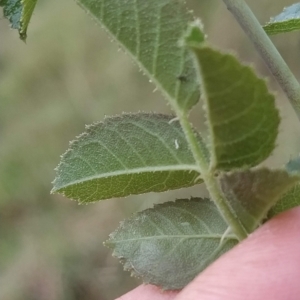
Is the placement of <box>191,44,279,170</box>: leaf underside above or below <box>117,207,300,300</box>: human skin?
above

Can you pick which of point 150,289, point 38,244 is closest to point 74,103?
point 38,244

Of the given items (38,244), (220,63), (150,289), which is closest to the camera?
(220,63)

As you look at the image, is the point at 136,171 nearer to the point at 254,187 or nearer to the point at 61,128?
the point at 254,187

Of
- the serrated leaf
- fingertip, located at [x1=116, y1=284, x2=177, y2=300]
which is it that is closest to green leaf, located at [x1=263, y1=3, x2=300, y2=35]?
the serrated leaf

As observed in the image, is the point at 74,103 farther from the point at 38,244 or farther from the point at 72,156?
the point at 72,156

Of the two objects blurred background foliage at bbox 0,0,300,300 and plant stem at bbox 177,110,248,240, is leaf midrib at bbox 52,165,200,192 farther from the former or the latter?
blurred background foliage at bbox 0,0,300,300
